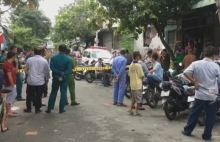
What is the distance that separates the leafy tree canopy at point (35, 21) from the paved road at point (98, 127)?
28.6 meters

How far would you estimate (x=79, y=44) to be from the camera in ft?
129

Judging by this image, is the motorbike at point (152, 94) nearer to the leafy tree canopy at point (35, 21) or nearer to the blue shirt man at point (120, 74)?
the blue shirt man at point (120, 74)

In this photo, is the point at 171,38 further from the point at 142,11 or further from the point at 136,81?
the point at 136,81

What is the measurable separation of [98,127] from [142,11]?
21.5 feet

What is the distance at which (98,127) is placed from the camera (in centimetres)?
677

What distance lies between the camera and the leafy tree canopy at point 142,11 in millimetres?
12047

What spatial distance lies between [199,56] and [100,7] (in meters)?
5.16

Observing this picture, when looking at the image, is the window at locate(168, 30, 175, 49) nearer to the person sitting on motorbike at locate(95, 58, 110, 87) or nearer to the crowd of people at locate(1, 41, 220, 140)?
the person sitting on motorbike at locate(95, 58, 110, 87)

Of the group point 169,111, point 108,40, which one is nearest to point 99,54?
point 108,40

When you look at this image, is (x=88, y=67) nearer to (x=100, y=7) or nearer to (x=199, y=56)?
(x=100, y=7)

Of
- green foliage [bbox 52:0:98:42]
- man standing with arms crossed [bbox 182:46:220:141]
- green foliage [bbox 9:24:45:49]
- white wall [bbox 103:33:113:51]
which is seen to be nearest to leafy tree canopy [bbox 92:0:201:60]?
man standing with arms crossed [bbox 182:46:220:141]

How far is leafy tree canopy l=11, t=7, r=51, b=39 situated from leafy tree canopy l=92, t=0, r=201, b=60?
77.5 ft

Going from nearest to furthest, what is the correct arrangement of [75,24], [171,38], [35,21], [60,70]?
[60,70] < [171,38] < [75,24] < [35,21]

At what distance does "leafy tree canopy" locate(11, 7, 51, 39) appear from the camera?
35.6 metres
